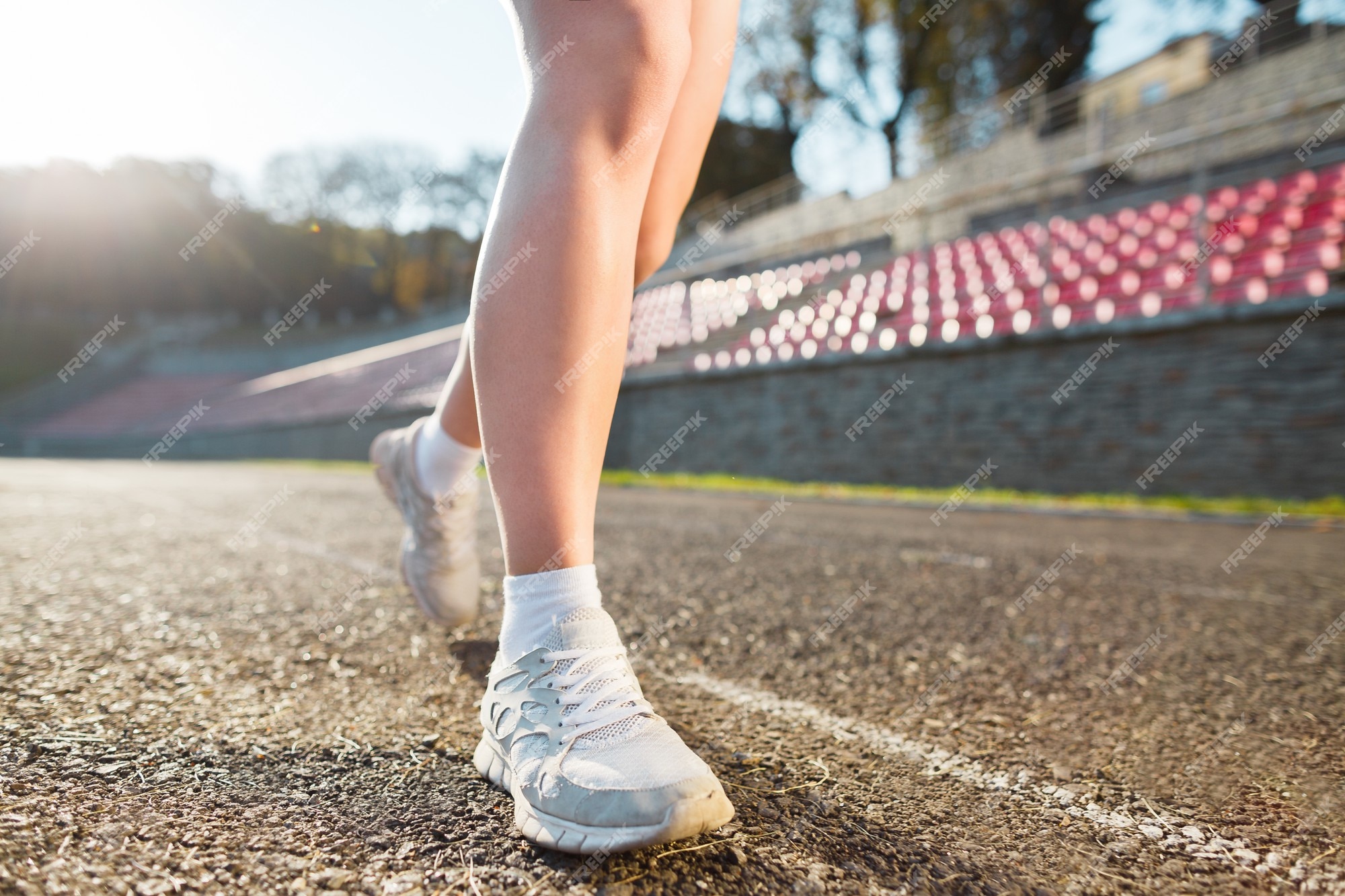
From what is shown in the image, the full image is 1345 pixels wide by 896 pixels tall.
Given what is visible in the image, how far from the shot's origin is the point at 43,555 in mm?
2354

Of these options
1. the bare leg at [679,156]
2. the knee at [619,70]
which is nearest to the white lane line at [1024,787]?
the bare leg at [679,156]

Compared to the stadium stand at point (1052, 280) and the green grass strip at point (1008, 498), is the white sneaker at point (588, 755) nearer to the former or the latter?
the green grass strip at point (1008, 498)

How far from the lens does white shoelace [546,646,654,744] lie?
0.86 m

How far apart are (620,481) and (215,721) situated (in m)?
7.52

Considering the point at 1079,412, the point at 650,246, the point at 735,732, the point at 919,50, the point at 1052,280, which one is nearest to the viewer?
the point at 735,732

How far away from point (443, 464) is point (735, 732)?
0.74 meters

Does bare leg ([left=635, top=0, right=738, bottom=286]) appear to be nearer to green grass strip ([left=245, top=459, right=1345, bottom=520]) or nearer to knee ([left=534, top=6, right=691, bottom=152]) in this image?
knee ([left=534, top=6, right=691, bottom=152])

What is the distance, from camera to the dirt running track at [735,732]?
741 millimetres

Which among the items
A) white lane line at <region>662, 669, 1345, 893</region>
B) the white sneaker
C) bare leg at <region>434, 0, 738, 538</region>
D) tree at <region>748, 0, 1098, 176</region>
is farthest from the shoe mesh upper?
tree at <region>748, 0, 1098, 176</region>

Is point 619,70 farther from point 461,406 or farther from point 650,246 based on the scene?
point 461,406

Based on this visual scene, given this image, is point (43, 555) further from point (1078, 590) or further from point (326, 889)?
point (1078, 590)

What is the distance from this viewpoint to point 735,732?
43.7 inches

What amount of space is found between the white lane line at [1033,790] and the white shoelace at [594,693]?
0.37m

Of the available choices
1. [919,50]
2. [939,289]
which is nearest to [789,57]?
[919,50]
